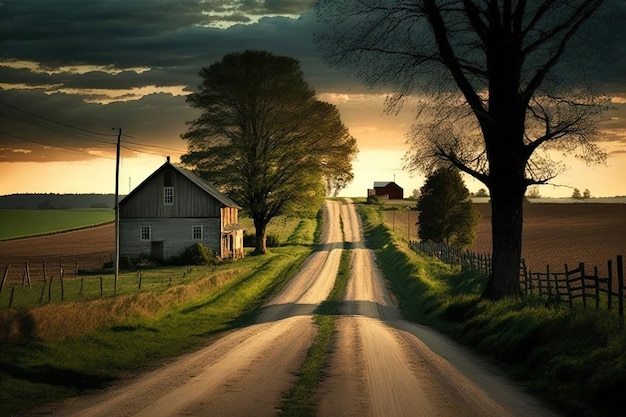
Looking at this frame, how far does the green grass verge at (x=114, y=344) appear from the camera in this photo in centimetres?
1633

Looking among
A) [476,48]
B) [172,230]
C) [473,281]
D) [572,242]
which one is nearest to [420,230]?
[572,242]

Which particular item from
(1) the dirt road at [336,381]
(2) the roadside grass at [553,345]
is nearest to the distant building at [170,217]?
(2) the roadside grass at [553,345]

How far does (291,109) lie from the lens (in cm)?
7081

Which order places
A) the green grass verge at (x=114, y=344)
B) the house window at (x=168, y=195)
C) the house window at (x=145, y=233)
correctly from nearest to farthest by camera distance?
the green grass verge at (x=114, y=344)
the house window at (x=145, y=233)
the house window at (x=168, y=195)

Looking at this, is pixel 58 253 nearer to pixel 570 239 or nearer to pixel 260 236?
pixel 260 236

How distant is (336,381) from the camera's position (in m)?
15.1

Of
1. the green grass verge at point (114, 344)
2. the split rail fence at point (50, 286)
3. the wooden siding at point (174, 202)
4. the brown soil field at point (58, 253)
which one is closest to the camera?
the green grass verge at point (114, 344)

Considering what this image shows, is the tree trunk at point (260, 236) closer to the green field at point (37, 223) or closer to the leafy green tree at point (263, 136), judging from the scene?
the leafy green tree at point (263, 136)

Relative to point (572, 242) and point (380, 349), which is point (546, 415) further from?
point (572, 242)

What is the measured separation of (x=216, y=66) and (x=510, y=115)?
4853 centimetres

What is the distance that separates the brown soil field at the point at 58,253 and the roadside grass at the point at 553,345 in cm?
2969

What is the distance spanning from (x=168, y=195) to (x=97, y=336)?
4501cm

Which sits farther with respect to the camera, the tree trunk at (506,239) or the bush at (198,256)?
the bush at (198,256)

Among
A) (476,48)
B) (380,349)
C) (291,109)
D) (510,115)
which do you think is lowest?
(380,349)
